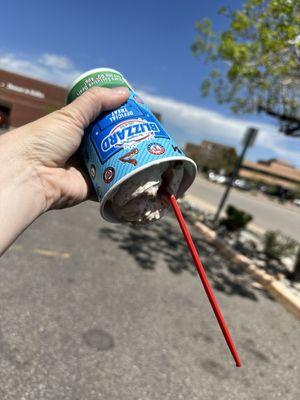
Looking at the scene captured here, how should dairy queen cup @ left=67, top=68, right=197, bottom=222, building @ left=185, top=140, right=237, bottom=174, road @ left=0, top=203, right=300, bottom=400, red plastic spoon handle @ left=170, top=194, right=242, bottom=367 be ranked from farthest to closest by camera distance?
building @ left=185, top=140, right=237, bottom=174 → road @ left=0, top=203, right=300, bottom=400 → dairy queen cup @ left=67, top=68, right=197, bottom=222 → red plastic spoon handle @ left=170, top=194, right=242, bottom=367

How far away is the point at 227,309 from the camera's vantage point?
15.2 ft

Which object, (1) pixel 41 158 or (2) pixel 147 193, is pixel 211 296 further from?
(1) pixel 41 158

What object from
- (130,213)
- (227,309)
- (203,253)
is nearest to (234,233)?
(203,253)

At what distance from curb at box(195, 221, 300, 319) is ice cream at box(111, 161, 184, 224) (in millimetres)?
4288

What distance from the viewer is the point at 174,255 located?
616 centimetres

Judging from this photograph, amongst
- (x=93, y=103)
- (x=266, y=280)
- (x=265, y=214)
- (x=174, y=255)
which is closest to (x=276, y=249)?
(x=266, y=280)

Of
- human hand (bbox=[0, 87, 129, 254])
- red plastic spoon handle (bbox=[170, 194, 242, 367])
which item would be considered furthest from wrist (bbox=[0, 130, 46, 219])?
red plastic spoon handle (bbox=[170, 194, 242, 367])

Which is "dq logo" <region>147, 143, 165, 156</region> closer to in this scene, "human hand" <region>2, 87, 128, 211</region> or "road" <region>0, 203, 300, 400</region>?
"human hand" <region>2, 87, 128, 211</region>

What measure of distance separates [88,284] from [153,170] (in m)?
3.29

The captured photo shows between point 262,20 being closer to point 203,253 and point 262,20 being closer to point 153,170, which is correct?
point 203,253

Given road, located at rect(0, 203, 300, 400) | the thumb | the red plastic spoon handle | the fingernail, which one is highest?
the fingernail

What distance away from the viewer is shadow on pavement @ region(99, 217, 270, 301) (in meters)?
5.46

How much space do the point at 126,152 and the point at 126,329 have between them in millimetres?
2748

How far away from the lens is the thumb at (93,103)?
155 centimetres
